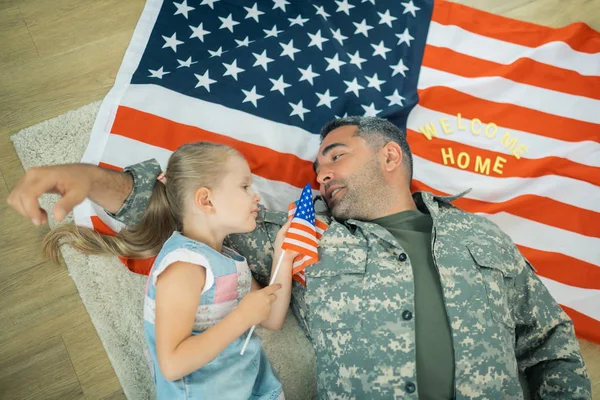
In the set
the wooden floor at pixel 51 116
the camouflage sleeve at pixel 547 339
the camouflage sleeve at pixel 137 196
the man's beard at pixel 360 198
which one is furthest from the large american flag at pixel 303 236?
the wooden floor at pixel 51 116

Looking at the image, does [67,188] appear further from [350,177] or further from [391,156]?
[391,156]

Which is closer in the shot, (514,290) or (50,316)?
(514,290)

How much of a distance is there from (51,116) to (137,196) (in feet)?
3.31

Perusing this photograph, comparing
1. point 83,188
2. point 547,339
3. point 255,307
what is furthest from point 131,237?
point 547,339

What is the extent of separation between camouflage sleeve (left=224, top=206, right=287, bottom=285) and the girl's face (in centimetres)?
26

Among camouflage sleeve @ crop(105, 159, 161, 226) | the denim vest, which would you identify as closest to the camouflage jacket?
camouflage sleeve @ crop(105, 159, 161, 226)

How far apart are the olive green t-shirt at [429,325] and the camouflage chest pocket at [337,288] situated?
21 cm

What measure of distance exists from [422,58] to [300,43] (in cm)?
72

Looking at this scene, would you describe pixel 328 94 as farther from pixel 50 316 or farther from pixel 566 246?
pixel 50 316

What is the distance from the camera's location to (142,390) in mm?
2279

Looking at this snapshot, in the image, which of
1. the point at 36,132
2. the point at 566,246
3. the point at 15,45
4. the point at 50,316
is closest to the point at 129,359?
the point at 50,316

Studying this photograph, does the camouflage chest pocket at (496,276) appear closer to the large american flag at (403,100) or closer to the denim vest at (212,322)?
the large american flag at (403,100)

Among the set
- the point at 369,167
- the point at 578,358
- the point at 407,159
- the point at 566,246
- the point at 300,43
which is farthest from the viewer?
the point at 300,43

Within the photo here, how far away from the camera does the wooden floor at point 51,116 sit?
2.29 metres
